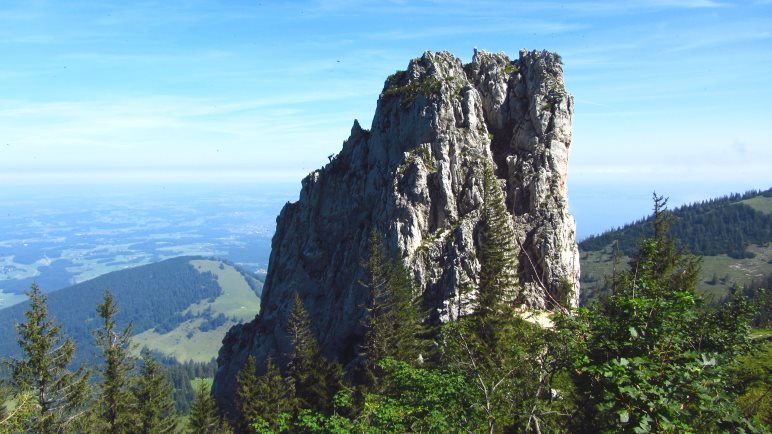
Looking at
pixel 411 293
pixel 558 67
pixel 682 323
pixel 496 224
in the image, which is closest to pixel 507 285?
pixel 496 224

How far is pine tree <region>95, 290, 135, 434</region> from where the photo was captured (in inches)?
1604

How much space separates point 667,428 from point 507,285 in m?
37.8

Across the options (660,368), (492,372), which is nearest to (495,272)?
(492,372)

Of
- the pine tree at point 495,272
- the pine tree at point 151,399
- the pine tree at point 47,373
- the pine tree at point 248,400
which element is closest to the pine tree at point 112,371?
the pine tree at point 151,399

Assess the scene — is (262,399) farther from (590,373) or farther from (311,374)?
(590,373)

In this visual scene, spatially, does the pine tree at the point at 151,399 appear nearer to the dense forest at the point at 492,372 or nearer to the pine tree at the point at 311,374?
the dense forest at the point at 492,372

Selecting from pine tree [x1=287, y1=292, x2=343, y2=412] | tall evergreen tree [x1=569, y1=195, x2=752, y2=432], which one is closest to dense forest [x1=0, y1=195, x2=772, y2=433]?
tall evergreen tree [x1=569, y1=195, x2=752, y2=432]

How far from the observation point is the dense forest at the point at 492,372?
28.0ft

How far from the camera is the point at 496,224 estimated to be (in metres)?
48.2

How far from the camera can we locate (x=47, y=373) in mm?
31469

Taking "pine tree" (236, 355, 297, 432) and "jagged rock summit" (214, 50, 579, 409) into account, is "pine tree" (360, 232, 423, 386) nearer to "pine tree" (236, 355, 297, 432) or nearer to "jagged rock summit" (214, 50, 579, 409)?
"jagged rock summit" (214, 50, 579, 409)

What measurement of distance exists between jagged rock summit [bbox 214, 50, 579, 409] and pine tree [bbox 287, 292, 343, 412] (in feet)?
28.9

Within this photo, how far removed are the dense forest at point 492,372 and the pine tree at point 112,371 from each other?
0.12 meters

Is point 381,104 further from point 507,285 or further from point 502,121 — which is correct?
point 507,285
